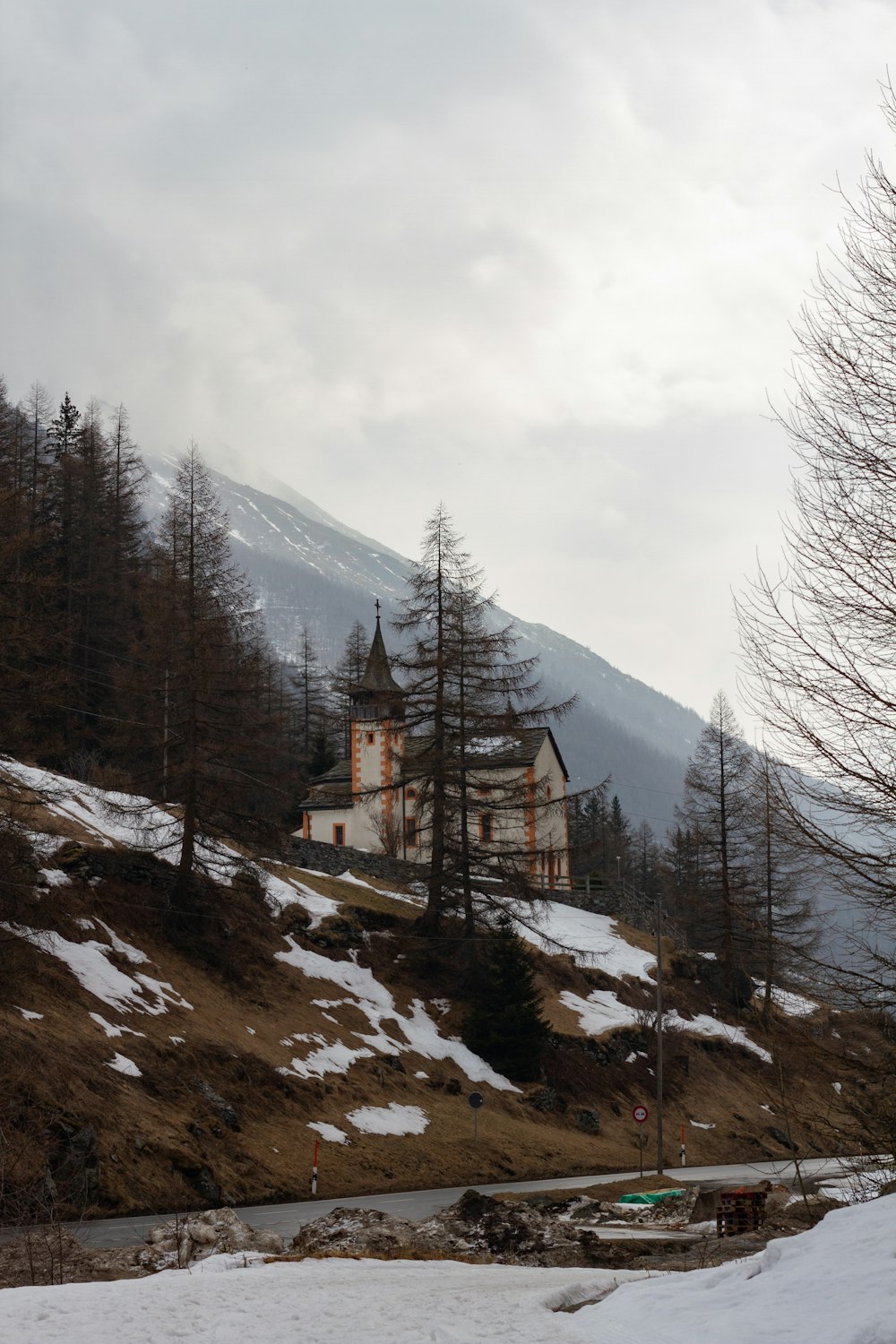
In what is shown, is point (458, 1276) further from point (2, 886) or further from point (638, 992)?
point (638, 992)

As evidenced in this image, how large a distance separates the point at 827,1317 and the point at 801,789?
4.16 metres

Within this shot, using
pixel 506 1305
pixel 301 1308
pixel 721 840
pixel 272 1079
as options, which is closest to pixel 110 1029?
pixel 272 1079

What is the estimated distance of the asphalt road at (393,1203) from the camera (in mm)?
15742

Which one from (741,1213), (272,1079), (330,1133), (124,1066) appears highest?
(741,1213)

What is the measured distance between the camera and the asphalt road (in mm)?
15742

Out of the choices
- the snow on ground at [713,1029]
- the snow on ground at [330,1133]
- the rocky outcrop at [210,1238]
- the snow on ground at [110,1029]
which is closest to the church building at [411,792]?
the snow on ground at [713,1029]

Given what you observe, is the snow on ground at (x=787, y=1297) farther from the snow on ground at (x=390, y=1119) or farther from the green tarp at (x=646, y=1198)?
the snow on ground at (x=390, y=1119)

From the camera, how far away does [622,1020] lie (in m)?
42.2

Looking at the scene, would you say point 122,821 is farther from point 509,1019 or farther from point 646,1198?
Result: point 646,1198

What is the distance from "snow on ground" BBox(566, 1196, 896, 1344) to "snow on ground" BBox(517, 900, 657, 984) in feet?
118

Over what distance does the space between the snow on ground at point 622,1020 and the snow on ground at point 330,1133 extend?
15686 mm

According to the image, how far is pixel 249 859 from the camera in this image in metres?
33.1

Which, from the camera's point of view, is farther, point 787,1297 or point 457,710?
point 457,710

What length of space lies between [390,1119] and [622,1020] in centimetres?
1650
